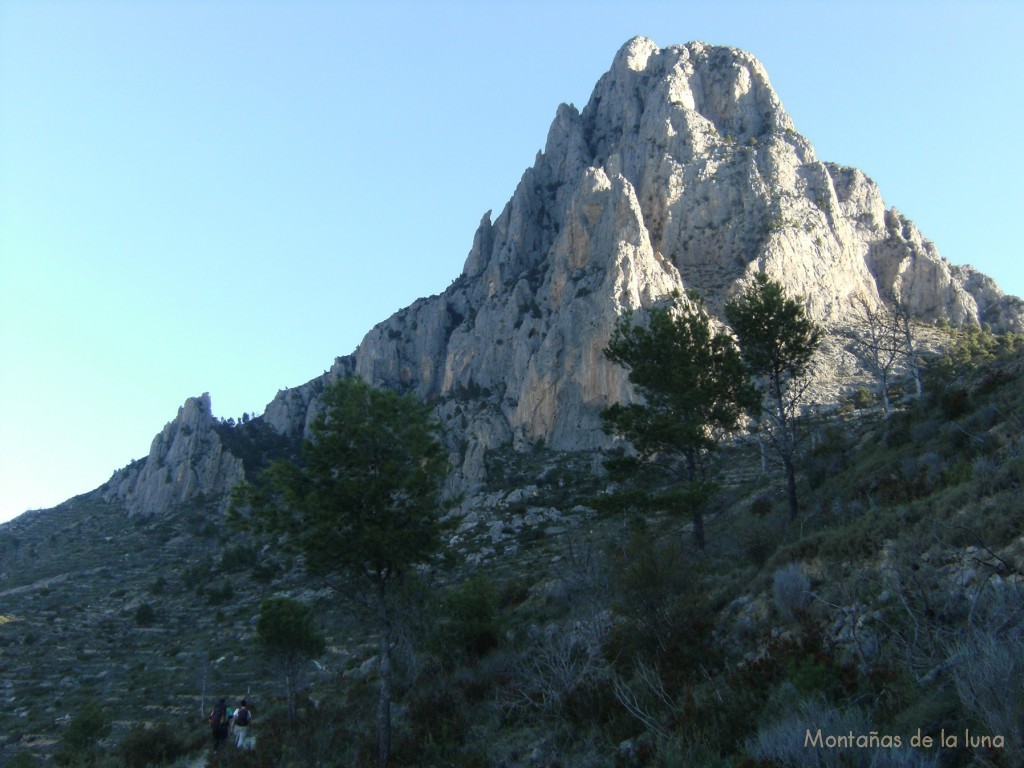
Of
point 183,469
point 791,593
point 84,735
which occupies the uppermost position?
point 183,469

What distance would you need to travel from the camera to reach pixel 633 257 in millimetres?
60719

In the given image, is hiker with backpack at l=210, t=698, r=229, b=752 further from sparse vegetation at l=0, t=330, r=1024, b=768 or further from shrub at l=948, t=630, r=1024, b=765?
shrub at l=948, t=630, r=1024, b=765

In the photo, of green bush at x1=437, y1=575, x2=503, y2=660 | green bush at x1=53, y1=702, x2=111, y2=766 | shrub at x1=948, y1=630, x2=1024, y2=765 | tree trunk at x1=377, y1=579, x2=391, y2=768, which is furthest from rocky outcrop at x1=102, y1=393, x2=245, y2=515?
shrub at x1=948, y1=630, x2=1024, y2=765

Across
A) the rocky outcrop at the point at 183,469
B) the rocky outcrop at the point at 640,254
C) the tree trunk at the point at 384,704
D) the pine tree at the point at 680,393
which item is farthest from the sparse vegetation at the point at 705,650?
the rocky outcrop at the point at 183,469

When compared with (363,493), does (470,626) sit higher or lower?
lower

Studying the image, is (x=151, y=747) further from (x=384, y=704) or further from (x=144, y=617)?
(x=144, y=617)

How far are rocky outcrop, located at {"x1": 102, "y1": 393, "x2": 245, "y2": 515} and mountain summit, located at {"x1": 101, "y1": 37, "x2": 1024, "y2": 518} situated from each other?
0.54m

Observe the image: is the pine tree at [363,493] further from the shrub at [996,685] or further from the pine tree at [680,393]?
the shrub at [996,685]

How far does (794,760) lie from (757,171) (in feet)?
239

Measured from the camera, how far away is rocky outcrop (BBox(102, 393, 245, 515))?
73250mm

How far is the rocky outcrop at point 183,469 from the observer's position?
73.2 metres

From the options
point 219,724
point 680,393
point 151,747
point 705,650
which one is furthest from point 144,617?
point 705,650

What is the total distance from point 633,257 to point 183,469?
57.5 meters

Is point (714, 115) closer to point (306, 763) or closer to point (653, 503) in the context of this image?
point (653, 503)
